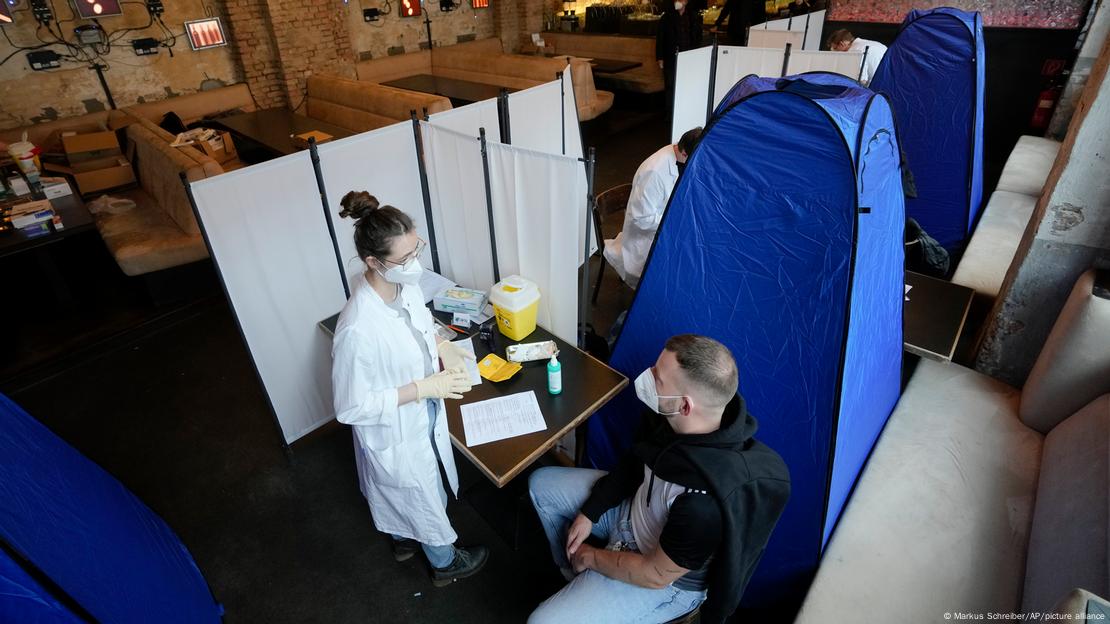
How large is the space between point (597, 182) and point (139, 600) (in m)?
4.95

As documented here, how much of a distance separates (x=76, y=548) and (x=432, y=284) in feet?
5.72

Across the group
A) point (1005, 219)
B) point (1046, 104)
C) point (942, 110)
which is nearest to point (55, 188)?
point (942, 110)

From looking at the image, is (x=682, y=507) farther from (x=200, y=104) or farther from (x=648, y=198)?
(x=200, y=104)

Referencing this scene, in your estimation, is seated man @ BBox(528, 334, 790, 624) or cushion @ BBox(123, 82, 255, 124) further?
cushion @ BBox(123, 82, 255, 124)

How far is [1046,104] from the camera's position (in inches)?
218

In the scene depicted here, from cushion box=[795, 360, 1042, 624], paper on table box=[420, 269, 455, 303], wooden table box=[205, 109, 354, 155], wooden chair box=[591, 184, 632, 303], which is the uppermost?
wooden table box=[205, 109, 354, 155]

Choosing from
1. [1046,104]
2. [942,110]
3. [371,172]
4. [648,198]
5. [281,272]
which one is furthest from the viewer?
[1046,104]

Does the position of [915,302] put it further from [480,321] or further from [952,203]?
[480,321]

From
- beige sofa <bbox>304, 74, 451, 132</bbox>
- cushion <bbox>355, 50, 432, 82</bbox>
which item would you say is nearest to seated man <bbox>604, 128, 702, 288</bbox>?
beige sofa <bbox>304, 74, 451, 132</bbox>

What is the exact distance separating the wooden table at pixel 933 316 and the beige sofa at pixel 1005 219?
337 mm

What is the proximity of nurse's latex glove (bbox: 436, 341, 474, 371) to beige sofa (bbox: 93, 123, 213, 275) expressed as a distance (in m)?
2.51

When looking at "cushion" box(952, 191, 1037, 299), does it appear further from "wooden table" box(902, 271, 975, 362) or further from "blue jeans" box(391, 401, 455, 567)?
"blue jeans" box(391, 401, 455, 567)

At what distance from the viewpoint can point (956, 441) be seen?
7.00ft

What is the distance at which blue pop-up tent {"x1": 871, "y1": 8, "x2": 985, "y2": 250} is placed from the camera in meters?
3.58
